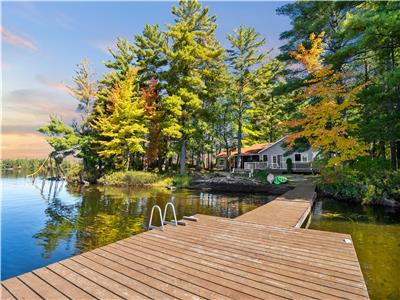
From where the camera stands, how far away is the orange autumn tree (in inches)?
559

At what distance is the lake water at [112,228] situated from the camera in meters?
Answer: 5.65

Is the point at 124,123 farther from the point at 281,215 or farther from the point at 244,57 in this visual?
the point at 281,215

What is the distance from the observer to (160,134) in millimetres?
28062

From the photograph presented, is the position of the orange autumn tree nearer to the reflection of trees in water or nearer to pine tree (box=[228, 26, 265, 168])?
the reflection of trees in water

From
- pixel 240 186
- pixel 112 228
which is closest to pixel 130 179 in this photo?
pixel 240 186

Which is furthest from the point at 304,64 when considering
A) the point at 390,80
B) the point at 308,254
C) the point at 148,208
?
the point at 308,254

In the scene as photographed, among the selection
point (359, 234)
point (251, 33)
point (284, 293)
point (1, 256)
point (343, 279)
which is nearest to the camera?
point (284, 293)

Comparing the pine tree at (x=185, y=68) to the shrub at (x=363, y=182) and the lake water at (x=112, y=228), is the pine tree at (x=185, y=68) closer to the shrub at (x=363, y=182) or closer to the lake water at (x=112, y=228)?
the lake water at (x=112, y=228)

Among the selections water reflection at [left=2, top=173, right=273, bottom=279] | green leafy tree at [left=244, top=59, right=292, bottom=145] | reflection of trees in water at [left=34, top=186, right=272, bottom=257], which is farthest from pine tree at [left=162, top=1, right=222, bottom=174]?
water reflection at [left=2, top=173, right=273, bottom=279]

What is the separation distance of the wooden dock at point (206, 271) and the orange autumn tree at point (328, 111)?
10416 millimetres

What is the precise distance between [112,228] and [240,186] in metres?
12.7

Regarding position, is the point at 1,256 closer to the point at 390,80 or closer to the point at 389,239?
the point at 389,239

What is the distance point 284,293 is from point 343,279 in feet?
3.60

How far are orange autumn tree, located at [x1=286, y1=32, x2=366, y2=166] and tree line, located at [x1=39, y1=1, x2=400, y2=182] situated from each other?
2.5 inches
